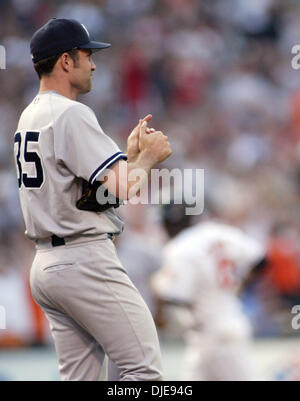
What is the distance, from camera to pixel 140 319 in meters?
3.27

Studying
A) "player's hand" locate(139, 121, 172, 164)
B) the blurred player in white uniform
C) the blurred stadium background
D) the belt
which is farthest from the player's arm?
the blurred stadium background

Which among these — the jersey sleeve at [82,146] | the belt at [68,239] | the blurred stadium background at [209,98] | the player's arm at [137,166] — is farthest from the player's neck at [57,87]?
the blurred stadium background at [209,98]

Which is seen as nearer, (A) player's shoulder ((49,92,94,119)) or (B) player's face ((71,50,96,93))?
(A) player's shoulder ((49,92,94,119))

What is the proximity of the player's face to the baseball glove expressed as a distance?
40cm

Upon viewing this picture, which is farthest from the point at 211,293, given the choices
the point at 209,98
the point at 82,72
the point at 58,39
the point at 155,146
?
the point at 209,98

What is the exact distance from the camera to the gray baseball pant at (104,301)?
3.23 m

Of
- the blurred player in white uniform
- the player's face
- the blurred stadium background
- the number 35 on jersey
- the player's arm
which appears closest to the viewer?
the player's arm

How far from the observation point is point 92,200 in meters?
3.28

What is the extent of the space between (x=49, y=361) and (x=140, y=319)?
3.28 meters

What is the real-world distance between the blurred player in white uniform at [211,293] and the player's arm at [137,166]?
1.83 metres

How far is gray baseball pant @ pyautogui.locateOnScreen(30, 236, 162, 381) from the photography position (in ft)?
10.6

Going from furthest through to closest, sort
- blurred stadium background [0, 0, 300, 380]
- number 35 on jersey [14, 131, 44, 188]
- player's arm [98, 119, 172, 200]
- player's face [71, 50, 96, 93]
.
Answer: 1. blurred stadium background [0, 0, 300, 380]
2. player's face [71, 50, 96, 93]
3. number 35 on jersey [14, 131, 44, 188]
4. player's arm [98, 119, 172, 200]

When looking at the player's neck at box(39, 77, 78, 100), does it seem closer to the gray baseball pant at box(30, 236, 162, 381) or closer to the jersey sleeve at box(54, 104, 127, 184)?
the jersey sleeve at box(54, 104, 127, 184)
